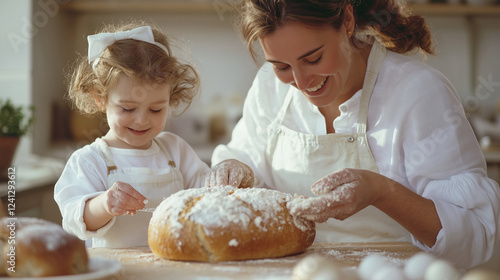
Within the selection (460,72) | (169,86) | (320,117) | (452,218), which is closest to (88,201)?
(169,86)

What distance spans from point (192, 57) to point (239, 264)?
272cm

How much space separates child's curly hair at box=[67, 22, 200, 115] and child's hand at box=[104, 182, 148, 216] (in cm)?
35

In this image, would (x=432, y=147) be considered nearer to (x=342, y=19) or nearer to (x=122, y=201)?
(x=342, y=19)

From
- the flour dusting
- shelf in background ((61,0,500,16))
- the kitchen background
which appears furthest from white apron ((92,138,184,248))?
shelf in background ((61,0,500,16))

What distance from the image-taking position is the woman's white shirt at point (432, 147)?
1322 mm

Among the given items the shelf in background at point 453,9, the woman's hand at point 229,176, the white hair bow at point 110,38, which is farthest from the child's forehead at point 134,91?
the shelf in background at point 453,9

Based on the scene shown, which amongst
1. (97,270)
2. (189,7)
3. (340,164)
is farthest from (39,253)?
(189,7)

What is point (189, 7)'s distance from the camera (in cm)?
373

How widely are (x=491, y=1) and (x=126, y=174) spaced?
2.88 metres

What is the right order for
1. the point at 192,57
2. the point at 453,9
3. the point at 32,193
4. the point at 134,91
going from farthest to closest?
the point at 192,57
the point at 453,9
the point at 32,193
the point at 134,91

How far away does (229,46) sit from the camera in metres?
3.94

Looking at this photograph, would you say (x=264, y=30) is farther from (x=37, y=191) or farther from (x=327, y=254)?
(x=37, y=191)

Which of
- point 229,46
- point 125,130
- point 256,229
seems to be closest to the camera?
point 256,229

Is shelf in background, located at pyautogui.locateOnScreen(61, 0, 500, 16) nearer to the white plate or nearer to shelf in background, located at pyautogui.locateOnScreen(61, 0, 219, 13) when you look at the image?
shelf in background, located at pyautogui.locateOnScreen(61, 0, 219, 13)
